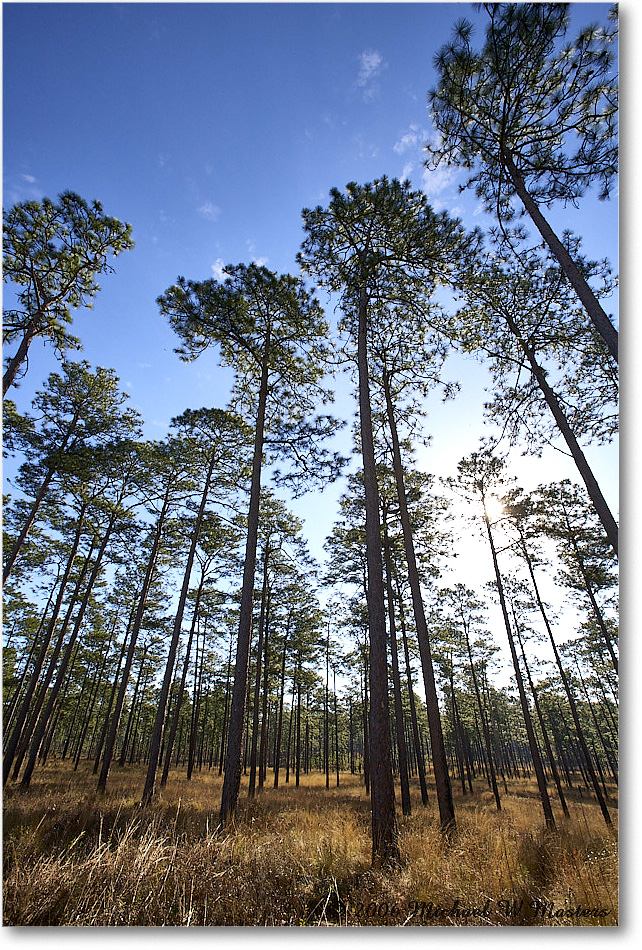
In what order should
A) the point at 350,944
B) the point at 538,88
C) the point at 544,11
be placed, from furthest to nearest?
the point at 538,88 → the point at 544,11 → the point at 350,944

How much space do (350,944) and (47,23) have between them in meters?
9.85

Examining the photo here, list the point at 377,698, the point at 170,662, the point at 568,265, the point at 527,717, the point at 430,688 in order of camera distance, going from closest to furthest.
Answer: the point at 377,698 → the point at 568,265 → the point at 430,688 → the point at 170,662 → the point at 527,717

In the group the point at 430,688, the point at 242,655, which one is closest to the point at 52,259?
the point at 242,655

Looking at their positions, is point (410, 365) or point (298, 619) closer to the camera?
point (410, 365)

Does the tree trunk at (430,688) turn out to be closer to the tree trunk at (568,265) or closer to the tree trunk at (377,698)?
the tree trunk at (377,698)

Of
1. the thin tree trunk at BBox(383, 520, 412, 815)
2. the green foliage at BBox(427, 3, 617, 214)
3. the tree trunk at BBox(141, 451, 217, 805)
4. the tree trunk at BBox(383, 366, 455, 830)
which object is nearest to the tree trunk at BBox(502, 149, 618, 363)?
the green foliage at BBox(427, 3, 617, 214)

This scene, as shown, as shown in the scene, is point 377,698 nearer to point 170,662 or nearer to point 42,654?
point 170,662

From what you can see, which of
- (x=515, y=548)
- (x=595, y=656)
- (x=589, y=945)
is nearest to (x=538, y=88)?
(x=589, y=945)

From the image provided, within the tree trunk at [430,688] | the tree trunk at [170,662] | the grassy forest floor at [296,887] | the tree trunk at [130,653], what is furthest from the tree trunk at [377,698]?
the tree trunk at [130,653]

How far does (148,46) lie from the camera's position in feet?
16.8

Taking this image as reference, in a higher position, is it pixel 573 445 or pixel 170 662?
pixel 573 445

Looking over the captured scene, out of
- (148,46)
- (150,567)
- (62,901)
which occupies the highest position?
(148,46)

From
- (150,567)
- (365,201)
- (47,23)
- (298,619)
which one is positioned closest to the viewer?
(47,23)

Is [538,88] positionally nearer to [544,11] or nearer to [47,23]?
[544,11]
